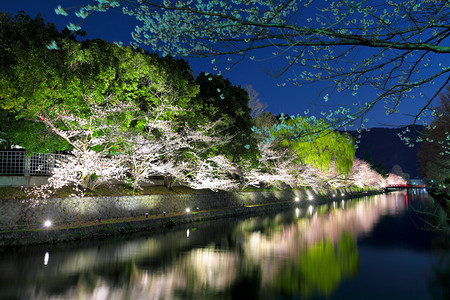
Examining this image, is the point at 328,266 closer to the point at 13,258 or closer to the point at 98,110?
the point at 13,258

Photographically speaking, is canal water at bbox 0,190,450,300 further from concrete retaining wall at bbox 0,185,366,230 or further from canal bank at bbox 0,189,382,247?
concrete retaining wall at bbox 0,185,366,230

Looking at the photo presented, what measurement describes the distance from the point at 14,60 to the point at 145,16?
14.3 m

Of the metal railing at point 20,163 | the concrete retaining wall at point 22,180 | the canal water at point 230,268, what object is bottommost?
the canal water at point 230,268

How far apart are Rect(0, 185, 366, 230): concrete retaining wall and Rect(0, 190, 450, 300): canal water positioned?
200 cm

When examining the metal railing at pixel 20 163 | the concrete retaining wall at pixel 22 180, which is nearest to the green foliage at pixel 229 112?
the metal railing at pixel 20 163

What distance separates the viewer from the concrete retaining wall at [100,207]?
44.7 feet

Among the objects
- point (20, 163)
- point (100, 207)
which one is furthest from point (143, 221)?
point (20, 163)

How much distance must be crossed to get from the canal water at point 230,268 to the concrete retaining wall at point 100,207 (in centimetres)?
200

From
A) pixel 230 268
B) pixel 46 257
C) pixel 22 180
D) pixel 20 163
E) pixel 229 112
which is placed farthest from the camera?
pixel 229 112

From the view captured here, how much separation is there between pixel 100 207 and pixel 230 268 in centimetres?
991

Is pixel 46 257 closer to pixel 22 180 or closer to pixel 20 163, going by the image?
pixel 22 180

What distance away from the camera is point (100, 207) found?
17406 millimetres

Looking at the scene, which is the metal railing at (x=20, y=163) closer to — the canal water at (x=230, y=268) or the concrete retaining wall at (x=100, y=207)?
the concrete retaining wall at (x=100, y=207)

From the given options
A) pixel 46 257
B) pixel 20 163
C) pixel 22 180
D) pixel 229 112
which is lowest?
pixel 46 257
